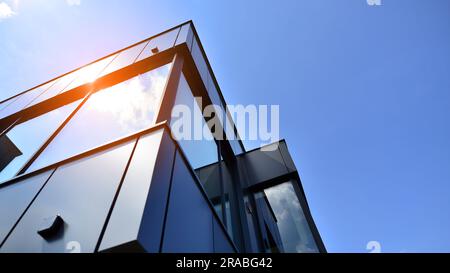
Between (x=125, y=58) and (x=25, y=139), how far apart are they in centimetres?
307

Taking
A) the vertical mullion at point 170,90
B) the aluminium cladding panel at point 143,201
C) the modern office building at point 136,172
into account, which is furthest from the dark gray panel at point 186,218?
the vertical mullion at point 170,90

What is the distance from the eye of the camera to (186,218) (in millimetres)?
2840

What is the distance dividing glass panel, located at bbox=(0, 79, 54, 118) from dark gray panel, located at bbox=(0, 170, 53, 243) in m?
5.52

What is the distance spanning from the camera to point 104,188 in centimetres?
252

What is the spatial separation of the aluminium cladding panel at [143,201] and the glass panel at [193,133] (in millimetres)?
897

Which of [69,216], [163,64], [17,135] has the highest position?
[163,64]

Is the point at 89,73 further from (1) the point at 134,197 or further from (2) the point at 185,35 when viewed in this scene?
(1) the point at 134,197

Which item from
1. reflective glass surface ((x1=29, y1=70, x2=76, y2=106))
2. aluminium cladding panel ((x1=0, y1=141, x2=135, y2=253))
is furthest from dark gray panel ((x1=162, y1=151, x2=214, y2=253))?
reflective glass surface ((x1=29, y1=70, x2=76, y2=106))

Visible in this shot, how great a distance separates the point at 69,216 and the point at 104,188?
0.41 m

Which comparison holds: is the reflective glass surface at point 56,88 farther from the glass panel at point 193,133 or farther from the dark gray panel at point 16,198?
the dark gray panel at point 16,198

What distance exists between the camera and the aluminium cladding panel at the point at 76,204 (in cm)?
223
